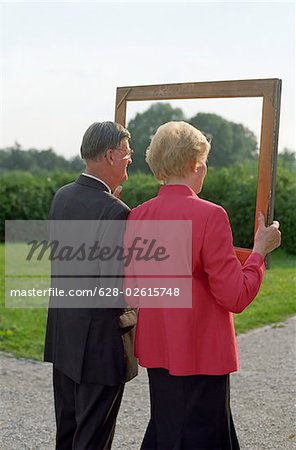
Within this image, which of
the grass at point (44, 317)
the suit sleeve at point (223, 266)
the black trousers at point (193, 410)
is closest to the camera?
the suit sleeve at point (223, 266)

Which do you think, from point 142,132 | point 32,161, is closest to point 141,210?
point 142,132

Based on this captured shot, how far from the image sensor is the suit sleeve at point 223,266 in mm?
2844

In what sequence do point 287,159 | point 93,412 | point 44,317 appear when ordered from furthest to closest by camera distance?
1. point 287,159
2. point 44,317
3. point 93,412

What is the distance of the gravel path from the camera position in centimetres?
447

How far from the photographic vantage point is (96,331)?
320cm

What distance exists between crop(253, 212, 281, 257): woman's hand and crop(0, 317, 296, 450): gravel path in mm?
1733

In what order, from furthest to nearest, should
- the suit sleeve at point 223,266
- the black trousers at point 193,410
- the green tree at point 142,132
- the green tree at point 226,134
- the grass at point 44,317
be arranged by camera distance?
the grass at point 44,317, the green tree at point 226,134, the green tree at point 142,132, the black trousers at point 193,410, the suit sleeve at point 223,266

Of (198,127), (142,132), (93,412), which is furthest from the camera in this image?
(142,132)

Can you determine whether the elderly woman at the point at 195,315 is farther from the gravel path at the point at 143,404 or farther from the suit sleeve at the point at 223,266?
the gravel path at the point at 143,404

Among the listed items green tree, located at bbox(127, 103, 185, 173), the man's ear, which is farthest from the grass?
the man's ear

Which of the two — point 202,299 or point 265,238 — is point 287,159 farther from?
point 202,299

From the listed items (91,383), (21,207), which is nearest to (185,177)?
(91,383)

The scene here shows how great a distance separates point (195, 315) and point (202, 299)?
7 cm

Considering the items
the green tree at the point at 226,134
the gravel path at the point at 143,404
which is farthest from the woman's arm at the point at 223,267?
the gravel path at the point at 143,404
